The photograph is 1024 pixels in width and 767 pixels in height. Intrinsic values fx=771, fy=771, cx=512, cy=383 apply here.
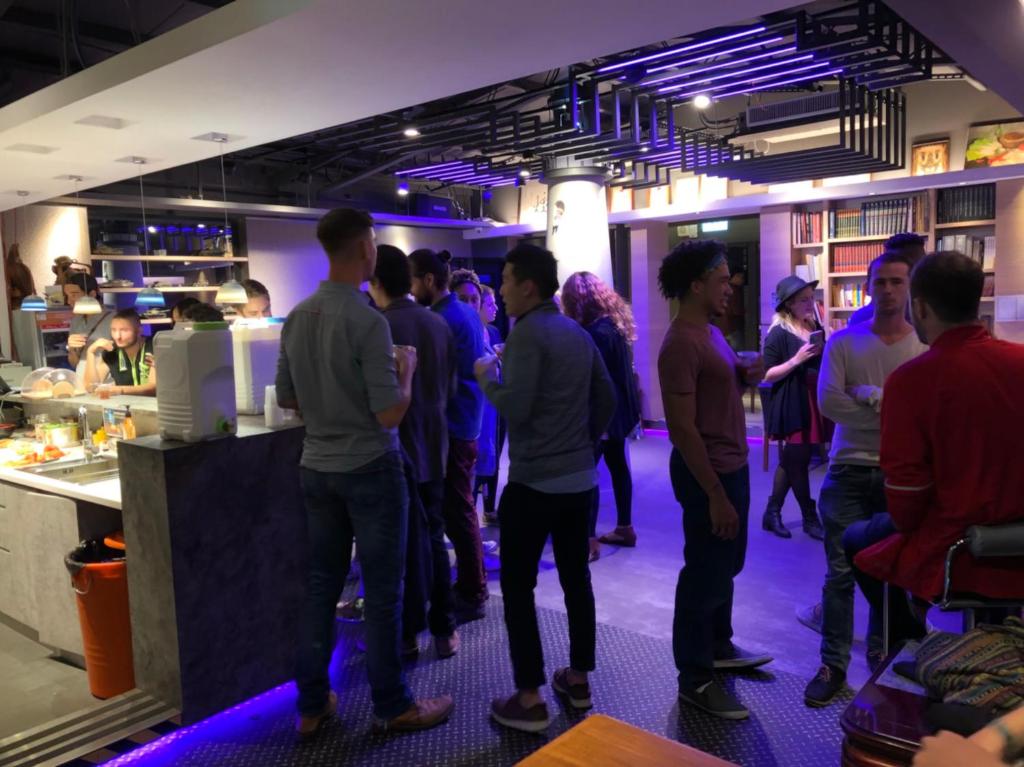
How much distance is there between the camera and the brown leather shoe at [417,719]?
252 centimetres

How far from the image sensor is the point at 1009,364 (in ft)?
5.71

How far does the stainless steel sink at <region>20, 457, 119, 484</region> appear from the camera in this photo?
11.1ft

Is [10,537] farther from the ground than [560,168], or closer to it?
closer to it

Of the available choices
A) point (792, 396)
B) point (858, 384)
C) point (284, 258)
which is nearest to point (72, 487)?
point (858, 384)

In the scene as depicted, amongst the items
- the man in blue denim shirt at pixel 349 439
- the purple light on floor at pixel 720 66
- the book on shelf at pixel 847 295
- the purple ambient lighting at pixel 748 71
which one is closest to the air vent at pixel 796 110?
the purple ambient lighting at pixel 748 71

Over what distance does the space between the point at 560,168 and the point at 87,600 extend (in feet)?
17.2

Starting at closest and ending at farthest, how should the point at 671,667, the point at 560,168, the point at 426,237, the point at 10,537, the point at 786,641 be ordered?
the point at 671,667
the point at 786,641
the point at 10,537
the point at 560,168
the point at 426,237

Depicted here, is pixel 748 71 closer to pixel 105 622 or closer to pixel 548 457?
pixel 548 457

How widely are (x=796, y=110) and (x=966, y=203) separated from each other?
2.43 m

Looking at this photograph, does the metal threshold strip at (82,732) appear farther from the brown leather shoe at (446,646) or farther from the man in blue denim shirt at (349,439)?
the brown leather shoe at (446,646)

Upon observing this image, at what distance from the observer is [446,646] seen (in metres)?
3.06

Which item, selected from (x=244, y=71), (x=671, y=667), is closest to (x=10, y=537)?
(x=244, y=71)

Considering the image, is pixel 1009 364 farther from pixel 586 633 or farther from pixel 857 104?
pixel 857 104

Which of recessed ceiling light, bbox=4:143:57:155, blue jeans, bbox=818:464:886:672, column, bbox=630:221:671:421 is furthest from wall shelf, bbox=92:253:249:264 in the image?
blue jeans, bbox=818:464:886:672
